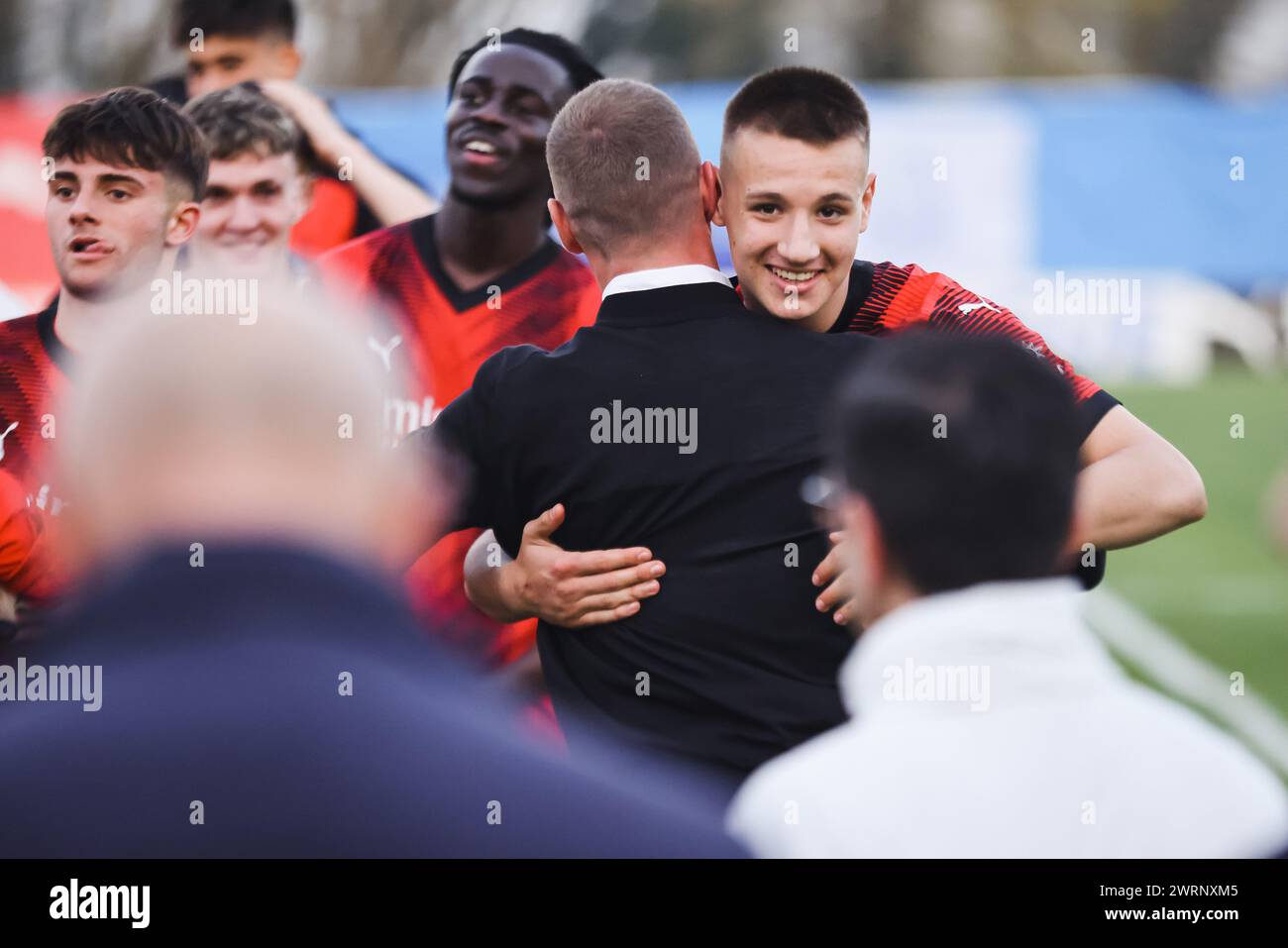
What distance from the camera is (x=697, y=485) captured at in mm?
2650

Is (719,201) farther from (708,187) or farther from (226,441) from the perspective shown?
(226,441)

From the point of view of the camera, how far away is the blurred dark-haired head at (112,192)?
3.53 metres

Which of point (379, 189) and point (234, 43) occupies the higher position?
point (234, 43)

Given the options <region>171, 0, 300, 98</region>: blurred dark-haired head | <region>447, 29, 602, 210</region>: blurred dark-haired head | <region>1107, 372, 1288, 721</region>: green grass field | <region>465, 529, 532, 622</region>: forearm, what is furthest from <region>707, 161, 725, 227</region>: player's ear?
<region>1107, 372, 1288, 721</region>: green grass field

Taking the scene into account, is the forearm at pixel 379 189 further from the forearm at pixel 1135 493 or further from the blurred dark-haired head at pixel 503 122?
the forearm at pixel 1135 493

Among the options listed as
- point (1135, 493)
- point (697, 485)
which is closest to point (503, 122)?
point (697, 485)

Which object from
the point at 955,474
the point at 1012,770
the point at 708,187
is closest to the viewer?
the point at 1012,770

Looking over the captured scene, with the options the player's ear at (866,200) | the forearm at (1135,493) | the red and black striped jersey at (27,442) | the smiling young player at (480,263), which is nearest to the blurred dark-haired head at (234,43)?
the smiling young player at (480,263)

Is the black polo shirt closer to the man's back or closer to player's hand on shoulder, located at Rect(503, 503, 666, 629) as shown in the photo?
player's hand on shoulder, located at Rect(503, 503, 666, 629)

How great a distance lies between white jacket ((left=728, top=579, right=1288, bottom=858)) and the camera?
1604 mm

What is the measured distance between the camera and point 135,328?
140 centimetres

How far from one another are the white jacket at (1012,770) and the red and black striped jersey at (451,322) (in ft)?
7.50

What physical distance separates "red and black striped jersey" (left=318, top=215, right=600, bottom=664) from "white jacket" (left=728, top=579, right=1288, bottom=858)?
229cm

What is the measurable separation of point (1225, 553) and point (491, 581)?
979 cm
